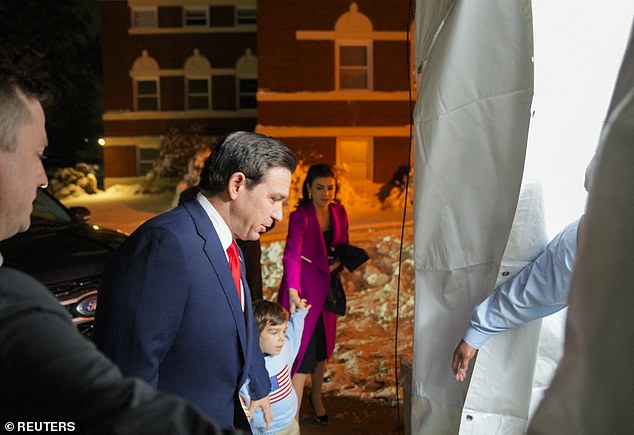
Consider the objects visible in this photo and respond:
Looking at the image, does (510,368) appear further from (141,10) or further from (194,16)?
(141,10)

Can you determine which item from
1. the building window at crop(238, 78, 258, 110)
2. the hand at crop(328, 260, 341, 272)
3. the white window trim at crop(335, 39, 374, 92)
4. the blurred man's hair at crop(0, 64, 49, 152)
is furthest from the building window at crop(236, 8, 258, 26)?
the blurred man's hair at crop(0, 64, 49, 152)

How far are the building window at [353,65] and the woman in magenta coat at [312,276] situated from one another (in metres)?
12.4

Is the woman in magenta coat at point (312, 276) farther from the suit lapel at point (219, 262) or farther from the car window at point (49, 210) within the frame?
the car window at point (49, 210)

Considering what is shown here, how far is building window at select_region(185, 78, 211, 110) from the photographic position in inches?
856

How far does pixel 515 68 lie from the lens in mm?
2789

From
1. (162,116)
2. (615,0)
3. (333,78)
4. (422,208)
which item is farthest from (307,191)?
(162,116)

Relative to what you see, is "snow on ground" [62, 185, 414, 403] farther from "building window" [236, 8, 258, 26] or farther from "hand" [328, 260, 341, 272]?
"building window" [236, 8, 258, 26]

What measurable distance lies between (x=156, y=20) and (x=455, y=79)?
20.1 metres

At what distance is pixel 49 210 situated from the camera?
6.27m

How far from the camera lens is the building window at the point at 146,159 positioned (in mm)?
21877

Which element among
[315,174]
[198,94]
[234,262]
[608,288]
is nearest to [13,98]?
[234,262]

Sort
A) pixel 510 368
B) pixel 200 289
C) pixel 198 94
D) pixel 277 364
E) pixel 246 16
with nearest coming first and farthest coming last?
pixel 200 289, pixel 510 368, pixel 277 364, pixel 246 16, pixel 198 94

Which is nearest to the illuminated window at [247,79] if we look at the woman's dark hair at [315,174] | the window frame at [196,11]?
the window frame at [196,11]

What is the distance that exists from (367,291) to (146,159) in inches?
565
